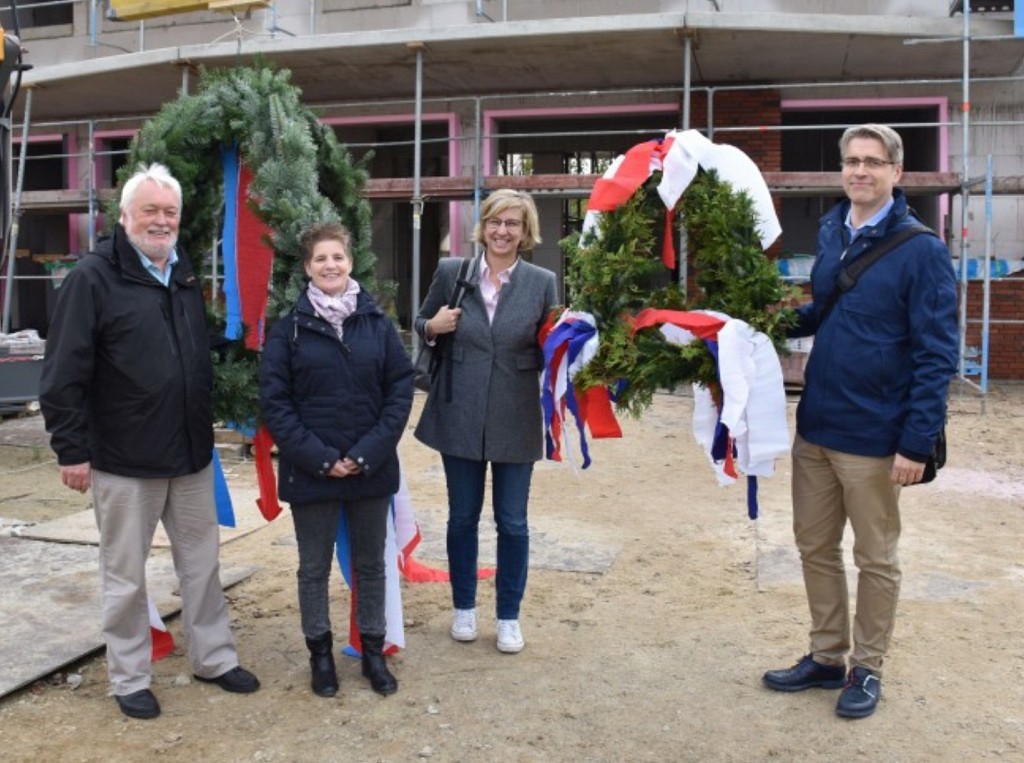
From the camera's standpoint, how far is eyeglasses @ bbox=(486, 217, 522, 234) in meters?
4.24

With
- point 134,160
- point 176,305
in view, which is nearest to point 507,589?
point 176,305

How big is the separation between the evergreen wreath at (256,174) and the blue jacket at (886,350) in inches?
69.9

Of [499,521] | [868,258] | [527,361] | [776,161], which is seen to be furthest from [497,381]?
[776,161]

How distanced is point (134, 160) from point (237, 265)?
563mm

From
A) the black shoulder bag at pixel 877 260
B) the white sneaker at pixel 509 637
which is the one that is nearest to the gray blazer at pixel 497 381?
the white sneaker at pixel 509 637

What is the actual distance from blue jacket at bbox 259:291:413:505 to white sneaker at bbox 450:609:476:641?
0.85 meters

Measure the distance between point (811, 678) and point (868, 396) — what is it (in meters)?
1.09

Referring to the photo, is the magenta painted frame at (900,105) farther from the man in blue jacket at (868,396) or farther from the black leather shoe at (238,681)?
the black leather shoe at (238,681)

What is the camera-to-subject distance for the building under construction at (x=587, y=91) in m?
11.4

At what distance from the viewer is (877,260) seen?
367 centimetres

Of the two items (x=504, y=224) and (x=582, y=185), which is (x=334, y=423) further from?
(x=582, y=185)

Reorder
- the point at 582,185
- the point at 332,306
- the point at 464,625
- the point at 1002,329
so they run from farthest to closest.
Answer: the point at 1002,329, the point at 582,185, the point at 464,625, the point at 332,306

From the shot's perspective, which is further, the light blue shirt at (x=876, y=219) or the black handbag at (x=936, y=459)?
the light blue shirt at (x=876, y=219)

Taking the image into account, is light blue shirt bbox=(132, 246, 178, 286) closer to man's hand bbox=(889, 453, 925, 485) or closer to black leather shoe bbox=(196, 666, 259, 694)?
black leather shoe bbox=(196, 666, 259, 694)
